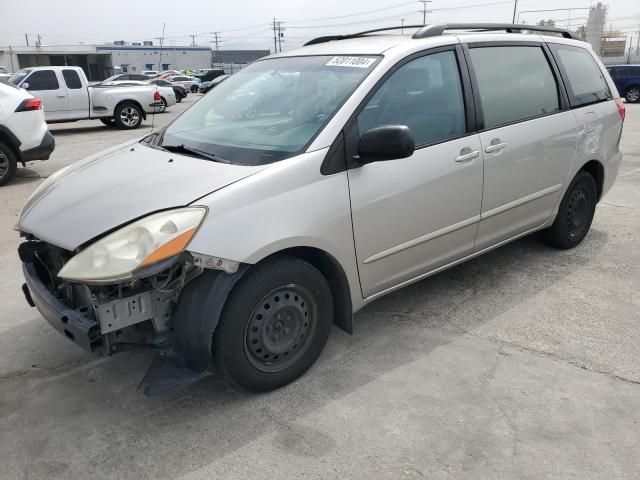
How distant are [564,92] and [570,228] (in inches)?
46.3

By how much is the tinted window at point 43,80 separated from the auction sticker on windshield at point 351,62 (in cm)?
1289

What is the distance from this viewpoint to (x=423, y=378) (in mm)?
2994

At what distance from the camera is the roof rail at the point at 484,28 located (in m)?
3.52

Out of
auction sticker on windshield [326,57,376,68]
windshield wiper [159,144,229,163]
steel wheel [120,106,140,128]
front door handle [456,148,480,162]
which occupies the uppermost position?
auction sticker on windshield [326,57,376,68]

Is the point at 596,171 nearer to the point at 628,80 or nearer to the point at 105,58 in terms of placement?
the point at 628,80

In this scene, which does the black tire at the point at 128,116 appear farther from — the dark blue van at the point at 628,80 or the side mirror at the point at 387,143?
the dark blue van at the point at 628,80

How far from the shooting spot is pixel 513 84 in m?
3.88

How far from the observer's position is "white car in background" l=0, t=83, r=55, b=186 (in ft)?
25.5

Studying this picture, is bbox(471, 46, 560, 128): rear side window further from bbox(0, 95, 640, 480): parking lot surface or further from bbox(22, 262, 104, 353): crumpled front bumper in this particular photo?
bbox(22, 262, 104, 353): crumpled front bumper

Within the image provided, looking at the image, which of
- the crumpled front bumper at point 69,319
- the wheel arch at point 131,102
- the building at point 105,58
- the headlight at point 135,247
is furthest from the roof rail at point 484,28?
the building at point 105,58

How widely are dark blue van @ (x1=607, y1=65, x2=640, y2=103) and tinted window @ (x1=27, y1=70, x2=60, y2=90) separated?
20665 millimetres

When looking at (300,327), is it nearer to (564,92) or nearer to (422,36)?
(422,36)

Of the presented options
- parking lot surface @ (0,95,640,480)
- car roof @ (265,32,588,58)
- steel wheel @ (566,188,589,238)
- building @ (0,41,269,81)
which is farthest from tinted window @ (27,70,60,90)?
building @ (0,41,269,81)

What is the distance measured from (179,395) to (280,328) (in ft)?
2.14
